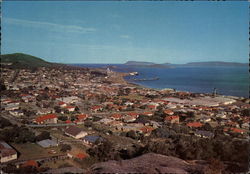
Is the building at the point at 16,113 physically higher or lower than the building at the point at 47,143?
lower

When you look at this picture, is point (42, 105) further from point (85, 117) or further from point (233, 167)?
point (233, 167)

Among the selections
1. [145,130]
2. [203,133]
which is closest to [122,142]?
[145,130]

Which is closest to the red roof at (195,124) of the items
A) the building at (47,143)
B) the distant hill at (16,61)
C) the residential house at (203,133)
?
the residential house at (203,133)

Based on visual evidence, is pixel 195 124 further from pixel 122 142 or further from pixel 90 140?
pixel 90 140

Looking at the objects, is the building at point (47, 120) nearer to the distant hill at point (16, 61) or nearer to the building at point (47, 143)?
the building at point (47, 143)

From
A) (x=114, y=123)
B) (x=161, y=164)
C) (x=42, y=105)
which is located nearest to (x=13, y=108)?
(x=42, y=105)

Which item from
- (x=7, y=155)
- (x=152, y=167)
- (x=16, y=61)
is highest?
(x=16, y=61)

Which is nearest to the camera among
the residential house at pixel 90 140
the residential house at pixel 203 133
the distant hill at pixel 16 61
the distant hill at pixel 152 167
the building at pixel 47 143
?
the distant hill at pixel 152 167

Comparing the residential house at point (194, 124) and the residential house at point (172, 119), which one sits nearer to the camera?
the residential house at point (194, 124)

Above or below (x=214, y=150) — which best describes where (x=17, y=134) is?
below

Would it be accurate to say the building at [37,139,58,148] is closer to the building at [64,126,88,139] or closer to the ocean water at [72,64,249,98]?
the building at [64,126,88,139]

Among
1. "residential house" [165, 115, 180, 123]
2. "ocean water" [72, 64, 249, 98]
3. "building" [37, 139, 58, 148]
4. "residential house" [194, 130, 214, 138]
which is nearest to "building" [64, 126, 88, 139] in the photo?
"building" [37, 139, 58, 148]
